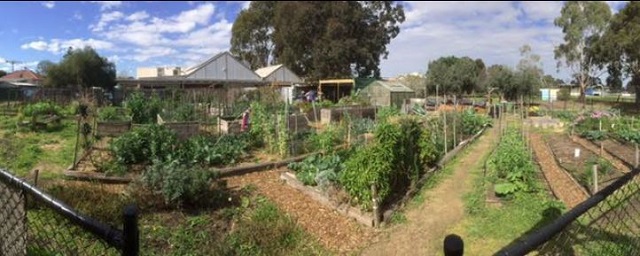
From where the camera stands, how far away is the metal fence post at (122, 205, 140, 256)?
1523mm

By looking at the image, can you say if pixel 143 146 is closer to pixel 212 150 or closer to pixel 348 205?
pixel 212 150

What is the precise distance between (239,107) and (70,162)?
8799mm

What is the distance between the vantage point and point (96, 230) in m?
1.65

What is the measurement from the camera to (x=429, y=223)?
760 cm

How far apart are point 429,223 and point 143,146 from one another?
5.97 m

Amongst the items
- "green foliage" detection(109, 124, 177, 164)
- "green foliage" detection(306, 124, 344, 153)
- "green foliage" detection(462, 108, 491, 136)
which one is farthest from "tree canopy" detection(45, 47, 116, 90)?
→ "green foliage" detection(109, 124, 177, 164)

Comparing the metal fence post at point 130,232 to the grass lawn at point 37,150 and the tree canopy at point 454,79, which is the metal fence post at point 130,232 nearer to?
the grass lawn at point 37,150

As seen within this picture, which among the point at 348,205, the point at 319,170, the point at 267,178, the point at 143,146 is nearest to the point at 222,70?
the point at 143,146

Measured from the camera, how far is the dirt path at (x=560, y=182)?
332 inches

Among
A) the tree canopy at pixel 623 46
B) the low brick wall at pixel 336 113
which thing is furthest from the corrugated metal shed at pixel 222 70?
the tree canopy at pixel 623 46

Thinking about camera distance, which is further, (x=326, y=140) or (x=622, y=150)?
(x=622, y=150)

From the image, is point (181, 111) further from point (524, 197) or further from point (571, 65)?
point (571, 65)

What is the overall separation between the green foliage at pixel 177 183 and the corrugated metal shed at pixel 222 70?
34.4 metres

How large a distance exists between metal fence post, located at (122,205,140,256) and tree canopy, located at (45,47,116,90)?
1780 inches
